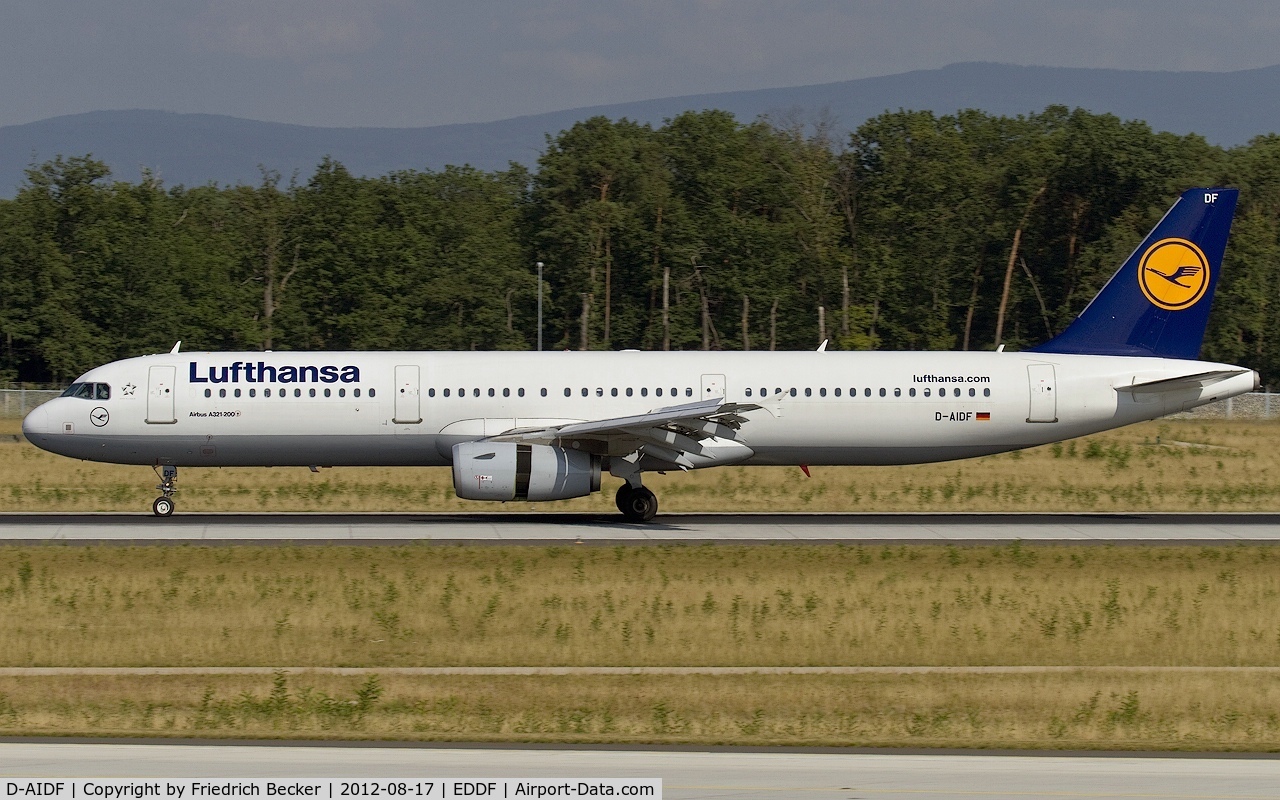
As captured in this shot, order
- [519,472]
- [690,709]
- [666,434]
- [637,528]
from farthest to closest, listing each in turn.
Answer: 1. [666,434]
2. [637,528]
3. [519,472]
4. [690,709]

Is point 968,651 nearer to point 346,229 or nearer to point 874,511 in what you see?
point 874,511

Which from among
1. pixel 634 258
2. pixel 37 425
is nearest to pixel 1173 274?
pixel 37 425

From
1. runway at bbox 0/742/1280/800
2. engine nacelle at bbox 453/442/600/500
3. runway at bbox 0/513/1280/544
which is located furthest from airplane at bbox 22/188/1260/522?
runway at bbox 0/742/1280/800

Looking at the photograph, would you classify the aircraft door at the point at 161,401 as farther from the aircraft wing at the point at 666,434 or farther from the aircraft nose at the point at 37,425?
the aircraft wing at the point at 666,434

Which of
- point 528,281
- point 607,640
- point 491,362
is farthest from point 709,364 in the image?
point 528,281

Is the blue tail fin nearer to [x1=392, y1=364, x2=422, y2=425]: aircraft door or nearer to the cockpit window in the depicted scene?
[x1=392, y1=364, x2=422, y2=425]: aircraft door

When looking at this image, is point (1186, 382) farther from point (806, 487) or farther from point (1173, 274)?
point (806, 487)

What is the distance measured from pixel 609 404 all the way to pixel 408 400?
14.0 feet

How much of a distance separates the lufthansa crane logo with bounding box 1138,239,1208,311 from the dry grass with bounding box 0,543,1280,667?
8.75m

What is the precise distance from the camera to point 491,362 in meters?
32.4

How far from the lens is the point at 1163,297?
111ft

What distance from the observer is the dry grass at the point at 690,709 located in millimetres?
15031

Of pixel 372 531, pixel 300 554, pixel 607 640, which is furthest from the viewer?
pixel 372 531

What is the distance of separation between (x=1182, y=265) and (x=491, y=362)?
15.7 meters
